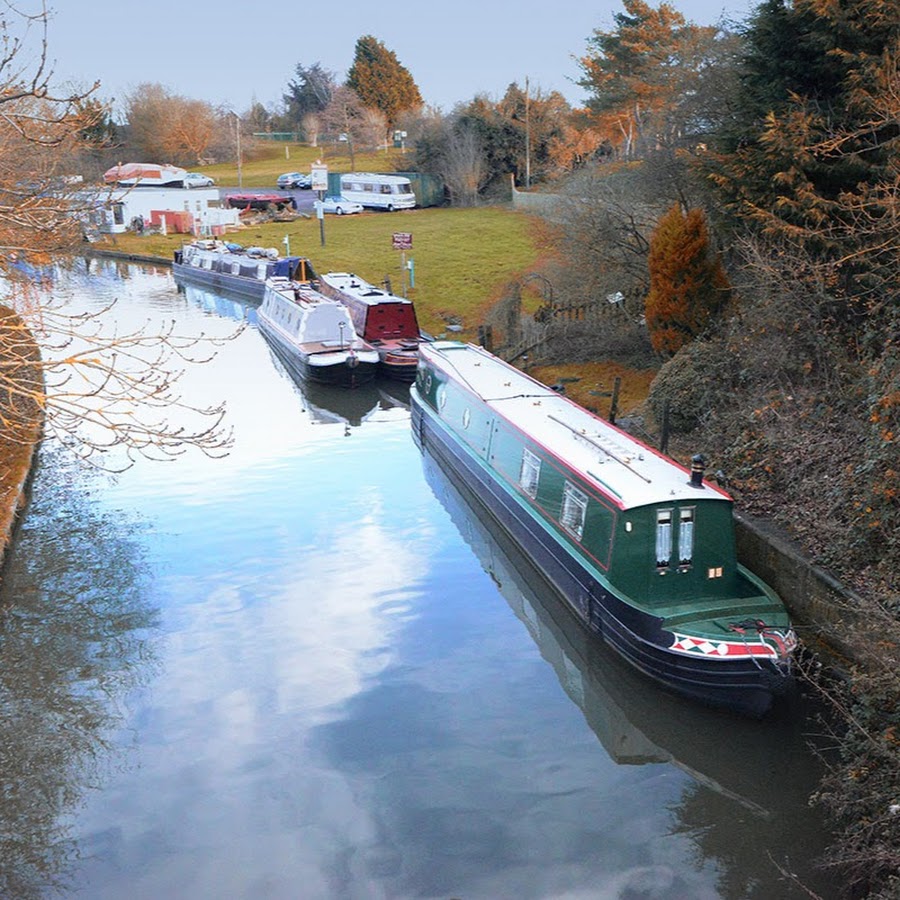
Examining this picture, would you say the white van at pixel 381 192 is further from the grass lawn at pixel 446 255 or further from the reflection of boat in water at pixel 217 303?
the reflection of boat in water at pixel 217 303

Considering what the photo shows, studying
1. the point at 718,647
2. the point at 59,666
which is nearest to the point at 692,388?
the point at 718,647

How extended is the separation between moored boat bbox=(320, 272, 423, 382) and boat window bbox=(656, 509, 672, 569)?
13882mm

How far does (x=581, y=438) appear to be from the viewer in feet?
39.6

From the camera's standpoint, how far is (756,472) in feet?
38.0

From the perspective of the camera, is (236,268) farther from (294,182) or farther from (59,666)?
(59,666)

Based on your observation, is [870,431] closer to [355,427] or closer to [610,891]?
[610,891]

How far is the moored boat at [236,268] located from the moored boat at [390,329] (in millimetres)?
7811

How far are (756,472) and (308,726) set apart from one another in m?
6.59

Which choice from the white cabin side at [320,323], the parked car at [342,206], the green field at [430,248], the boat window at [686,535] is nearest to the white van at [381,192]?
the parked car at [342,206]

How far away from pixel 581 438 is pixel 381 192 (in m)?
42.1

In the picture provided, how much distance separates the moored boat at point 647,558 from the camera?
352 inches

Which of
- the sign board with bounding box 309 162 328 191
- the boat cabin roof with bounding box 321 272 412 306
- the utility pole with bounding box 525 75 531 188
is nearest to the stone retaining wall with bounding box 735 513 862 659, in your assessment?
the boat cabin roof with bounding box 321 272 412 306

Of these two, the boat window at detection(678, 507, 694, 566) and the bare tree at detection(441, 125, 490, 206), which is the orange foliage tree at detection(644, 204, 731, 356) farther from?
the bare tree at detection(441, 125, 490, 206)

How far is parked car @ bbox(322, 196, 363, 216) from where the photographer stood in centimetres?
5065
